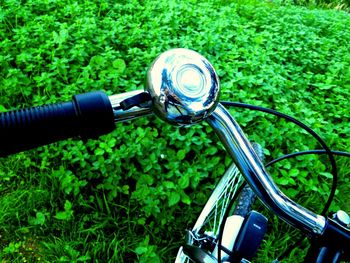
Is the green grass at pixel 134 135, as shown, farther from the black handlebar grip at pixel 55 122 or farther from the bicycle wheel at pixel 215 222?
the black handlebar grip at pixel 55 122

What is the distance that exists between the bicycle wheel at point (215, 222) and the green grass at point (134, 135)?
0.42 metres

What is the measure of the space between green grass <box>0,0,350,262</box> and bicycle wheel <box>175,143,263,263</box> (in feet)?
1.37

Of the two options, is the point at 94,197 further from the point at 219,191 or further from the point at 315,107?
the point at 315,107

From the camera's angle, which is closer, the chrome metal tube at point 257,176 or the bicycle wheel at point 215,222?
the chrome metal tube at point 257,176

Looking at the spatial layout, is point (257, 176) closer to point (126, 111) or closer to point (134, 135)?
point (126, 111)

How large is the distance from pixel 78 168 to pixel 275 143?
125 cm

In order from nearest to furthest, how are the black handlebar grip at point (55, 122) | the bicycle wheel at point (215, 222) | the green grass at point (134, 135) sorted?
1. the black handlebar grip at point (55, 122)
2. the bicycle wheel at point (215, 222)
3. the green grass at point (134, 135)

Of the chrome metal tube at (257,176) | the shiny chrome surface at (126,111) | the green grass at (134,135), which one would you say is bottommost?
the green grass at (134,135)

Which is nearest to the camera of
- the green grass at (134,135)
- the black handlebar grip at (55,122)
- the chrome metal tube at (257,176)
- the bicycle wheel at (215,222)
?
the black handlebar grip at (55,122)

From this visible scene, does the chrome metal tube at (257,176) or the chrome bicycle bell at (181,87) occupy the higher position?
the chrome bicycle bell at (181,87)

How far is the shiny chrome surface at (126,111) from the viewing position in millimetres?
667

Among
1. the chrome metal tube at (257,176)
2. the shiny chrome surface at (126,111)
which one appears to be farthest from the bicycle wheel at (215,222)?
the shiny chrome surface at (126,111)

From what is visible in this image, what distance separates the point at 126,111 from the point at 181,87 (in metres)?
0.11

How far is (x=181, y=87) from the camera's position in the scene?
2.16 ft
